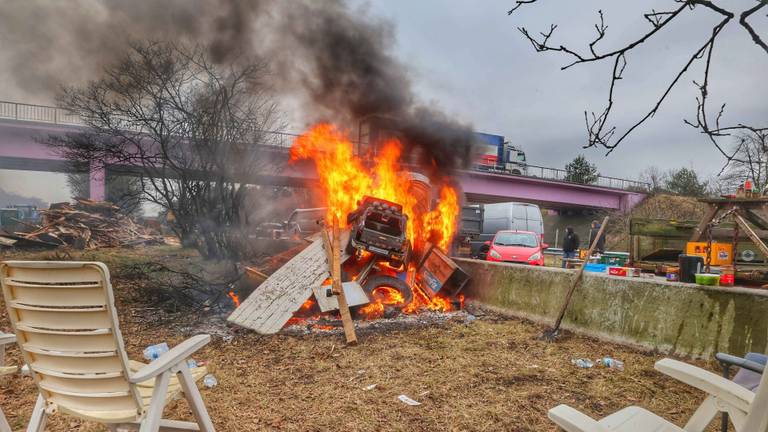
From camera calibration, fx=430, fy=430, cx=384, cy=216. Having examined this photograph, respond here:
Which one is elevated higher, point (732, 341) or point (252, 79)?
point (252, 79)

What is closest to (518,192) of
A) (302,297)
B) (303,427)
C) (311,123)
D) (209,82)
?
(311,123)

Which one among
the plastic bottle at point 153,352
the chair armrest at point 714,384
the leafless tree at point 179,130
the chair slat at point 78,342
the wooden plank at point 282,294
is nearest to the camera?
the chair armrest at point 714,384

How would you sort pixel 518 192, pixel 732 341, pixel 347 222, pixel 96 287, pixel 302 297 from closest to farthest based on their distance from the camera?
pixel 96 287 < pixel 732 341 < pixel 302 297 < pixel 347 222 < pixel 518 192

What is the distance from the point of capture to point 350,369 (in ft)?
15.1

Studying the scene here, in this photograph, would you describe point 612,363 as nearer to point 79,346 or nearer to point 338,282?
point 338,282

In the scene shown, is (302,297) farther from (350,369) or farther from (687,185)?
(687,185)

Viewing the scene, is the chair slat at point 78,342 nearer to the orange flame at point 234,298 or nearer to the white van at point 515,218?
the orange flame at point 234,298

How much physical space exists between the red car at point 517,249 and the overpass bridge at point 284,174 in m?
2.43

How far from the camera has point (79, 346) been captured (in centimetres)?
200

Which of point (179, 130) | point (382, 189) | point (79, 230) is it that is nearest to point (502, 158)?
point (382, 189)

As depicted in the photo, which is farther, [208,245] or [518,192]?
[518,192]

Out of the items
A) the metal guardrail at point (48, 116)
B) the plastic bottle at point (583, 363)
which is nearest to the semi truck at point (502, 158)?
the metal guardrail at point (48, 116)

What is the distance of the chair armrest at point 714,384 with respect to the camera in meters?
1.86

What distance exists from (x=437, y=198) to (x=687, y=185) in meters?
36.8
